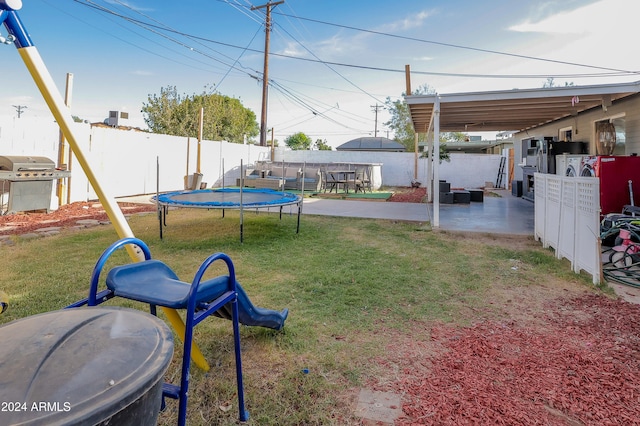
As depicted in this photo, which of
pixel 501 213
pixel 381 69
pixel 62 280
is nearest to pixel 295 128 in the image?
pixel 381 69

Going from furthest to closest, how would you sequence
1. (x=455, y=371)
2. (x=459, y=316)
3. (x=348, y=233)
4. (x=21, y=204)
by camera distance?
(x=21, y=204) < (x=348, y=233) < (x=459, y=316) < (x=455, y=371)

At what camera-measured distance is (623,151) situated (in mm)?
7699

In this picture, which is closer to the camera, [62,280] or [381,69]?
[62,280]

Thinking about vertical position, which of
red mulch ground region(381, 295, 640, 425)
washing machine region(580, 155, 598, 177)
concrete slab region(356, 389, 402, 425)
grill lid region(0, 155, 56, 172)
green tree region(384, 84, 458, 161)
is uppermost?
green tree region(384, 84, 458, 161)

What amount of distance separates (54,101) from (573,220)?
5094mm

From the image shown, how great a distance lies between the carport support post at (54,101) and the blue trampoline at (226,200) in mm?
3079

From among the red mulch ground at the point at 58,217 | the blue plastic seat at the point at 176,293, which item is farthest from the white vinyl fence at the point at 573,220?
the red mulch ground at the point at 58,217

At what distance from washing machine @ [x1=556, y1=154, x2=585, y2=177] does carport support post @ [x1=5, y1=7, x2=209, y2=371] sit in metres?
8.08

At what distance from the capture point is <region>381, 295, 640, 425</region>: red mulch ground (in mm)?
1703

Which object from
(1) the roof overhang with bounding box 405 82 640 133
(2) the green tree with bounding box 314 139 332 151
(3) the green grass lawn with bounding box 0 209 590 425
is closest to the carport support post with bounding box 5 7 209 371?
(3) the green grass lawn with bounding box 0 209 590 425

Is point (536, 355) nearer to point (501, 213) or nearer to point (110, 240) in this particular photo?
point (110, 240)

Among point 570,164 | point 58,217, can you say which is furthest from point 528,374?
point 58,217

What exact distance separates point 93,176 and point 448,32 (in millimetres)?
16303

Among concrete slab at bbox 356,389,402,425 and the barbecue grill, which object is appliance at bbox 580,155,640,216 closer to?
concrete slab at bbox 356,389,402,425
